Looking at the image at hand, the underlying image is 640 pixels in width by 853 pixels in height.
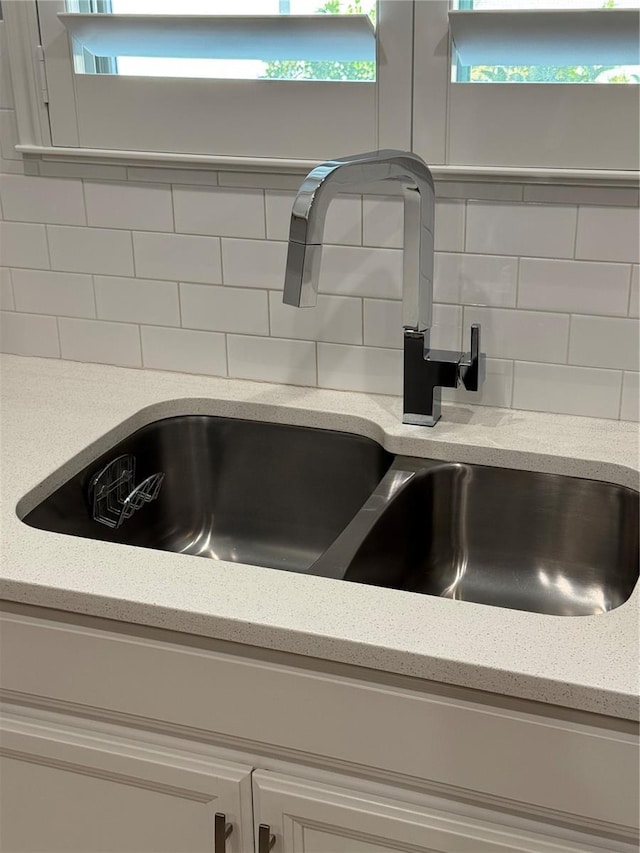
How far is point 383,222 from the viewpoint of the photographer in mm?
1513

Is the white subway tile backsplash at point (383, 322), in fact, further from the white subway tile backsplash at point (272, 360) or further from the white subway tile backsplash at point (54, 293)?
the white subway tile backsplash at point (54, 293)

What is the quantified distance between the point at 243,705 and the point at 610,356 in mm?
747

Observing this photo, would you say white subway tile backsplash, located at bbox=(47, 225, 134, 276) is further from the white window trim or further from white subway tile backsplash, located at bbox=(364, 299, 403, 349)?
white subway tile backsplash, located at bbox=(364, 299, 403, 349)

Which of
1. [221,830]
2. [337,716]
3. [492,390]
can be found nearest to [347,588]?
[337,716]

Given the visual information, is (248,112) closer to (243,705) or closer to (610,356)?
(610,356)

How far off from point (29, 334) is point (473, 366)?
0.84 metres

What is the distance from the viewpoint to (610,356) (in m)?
1.46

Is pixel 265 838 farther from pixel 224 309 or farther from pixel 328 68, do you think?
pixel 328 68

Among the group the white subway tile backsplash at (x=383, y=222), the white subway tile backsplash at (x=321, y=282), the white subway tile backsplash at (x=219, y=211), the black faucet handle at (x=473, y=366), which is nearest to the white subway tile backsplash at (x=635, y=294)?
the white subway tile backsplash at (x=321, y=282)

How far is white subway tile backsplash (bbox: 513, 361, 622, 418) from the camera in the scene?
147 cm

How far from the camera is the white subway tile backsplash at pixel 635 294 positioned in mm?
1396

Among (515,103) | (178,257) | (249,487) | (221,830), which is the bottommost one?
(221,830)

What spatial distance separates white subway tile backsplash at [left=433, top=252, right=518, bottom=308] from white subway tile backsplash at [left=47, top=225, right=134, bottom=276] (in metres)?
0.54

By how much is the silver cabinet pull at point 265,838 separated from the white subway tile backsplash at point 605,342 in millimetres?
789
